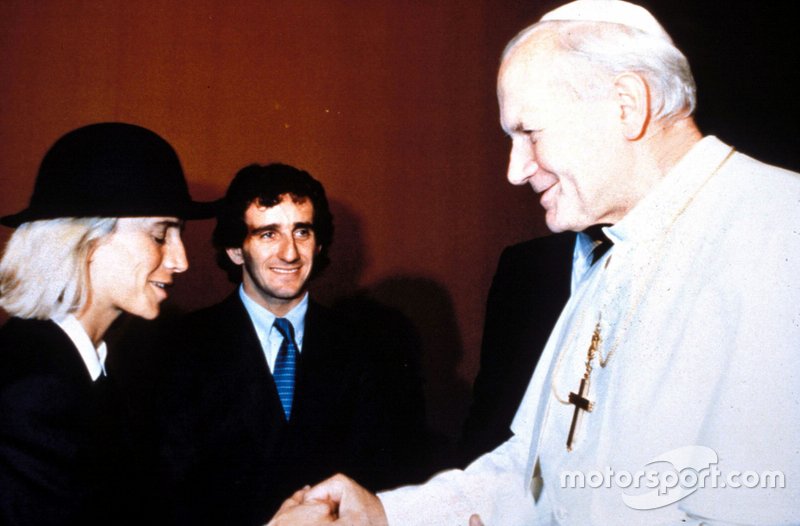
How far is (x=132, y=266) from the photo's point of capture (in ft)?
5.88

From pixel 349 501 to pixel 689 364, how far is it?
112cm

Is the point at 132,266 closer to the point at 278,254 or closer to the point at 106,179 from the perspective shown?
the point at 106,179

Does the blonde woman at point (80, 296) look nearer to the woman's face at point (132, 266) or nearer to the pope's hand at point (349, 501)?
the woman's face at point (132, 266)

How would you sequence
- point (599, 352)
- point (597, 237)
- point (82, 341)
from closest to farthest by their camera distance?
1. point (599, 352)
2. point (82, 341)
3. point (597, 237)

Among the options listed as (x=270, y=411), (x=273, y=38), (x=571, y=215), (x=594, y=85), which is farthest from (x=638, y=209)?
(x=273, y=38)

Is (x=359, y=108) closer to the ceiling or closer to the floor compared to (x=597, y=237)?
closer to the ceiling

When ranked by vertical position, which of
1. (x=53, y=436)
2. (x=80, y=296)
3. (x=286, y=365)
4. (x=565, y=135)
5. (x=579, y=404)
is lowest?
(x=286, y=365)

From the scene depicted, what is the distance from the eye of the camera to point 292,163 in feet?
10.3

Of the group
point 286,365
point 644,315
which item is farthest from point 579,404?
point 286,365

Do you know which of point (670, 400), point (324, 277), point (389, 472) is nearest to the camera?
point (670, 400)

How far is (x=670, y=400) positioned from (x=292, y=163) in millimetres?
2402

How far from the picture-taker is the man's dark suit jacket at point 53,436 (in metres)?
1.39

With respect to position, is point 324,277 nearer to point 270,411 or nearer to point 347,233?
point 347,233

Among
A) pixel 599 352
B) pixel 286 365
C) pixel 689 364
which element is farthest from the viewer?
pixel 286 365
